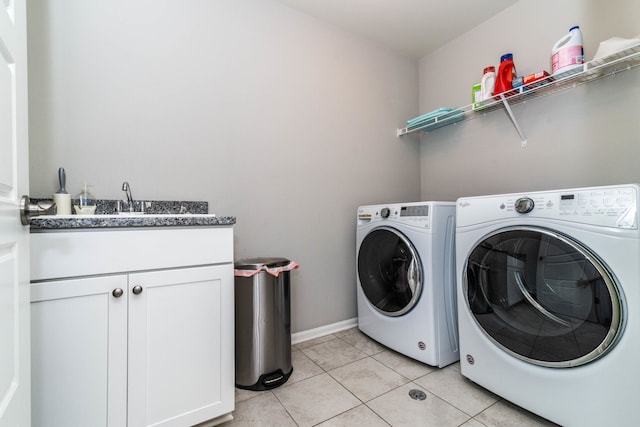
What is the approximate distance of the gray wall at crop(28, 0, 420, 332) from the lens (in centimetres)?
133

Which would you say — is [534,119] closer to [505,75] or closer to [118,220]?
[505,75]

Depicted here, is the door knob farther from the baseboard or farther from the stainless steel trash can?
the baseboard

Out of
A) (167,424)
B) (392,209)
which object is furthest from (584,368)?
(167,424)

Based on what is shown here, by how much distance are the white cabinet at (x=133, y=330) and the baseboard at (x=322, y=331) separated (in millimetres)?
784

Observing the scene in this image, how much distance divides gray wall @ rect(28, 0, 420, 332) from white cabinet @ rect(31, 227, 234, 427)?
608mm

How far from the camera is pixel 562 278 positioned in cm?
107

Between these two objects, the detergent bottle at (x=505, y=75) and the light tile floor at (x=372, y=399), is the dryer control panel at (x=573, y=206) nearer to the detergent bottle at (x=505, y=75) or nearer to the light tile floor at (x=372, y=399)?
the light tile floor at (x=372, y=399)

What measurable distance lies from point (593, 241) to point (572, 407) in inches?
24.4

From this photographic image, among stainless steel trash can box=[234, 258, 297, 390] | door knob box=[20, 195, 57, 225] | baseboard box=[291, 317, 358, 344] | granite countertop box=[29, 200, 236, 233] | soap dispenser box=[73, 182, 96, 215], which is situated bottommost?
baseboard box=[291, 317, 358, 344]

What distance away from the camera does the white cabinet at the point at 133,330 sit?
84cm

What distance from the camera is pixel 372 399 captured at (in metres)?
1.32

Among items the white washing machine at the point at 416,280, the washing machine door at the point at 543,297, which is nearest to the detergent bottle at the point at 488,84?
the white washing machine at the point at 416,280

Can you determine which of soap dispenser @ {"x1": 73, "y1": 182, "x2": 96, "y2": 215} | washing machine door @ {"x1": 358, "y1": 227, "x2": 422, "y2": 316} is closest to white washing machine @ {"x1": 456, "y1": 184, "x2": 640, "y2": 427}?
washing machine door @ {"x1": 358, "y1": 227, "x2": 422, "y2": 316}

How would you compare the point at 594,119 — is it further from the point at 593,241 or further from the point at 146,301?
the point at 146,301
